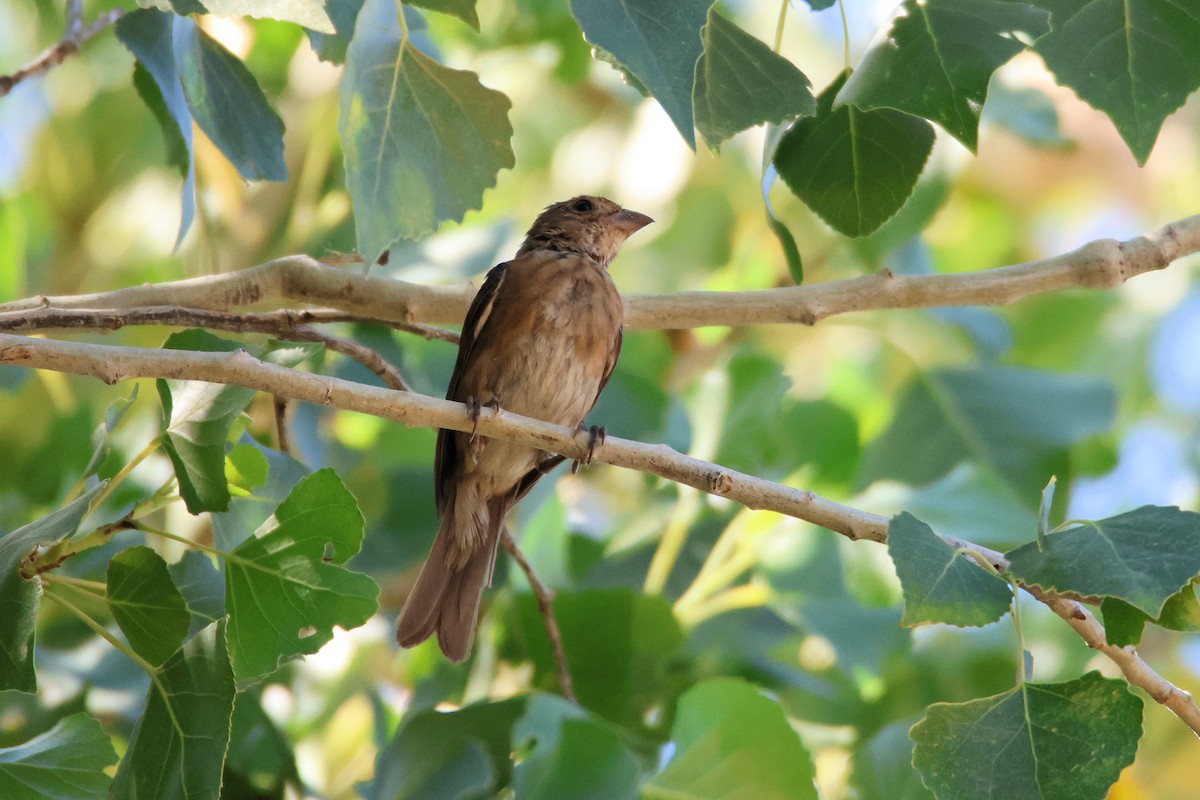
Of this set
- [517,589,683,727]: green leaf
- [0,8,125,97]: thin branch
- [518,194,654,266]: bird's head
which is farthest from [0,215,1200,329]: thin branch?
[518,194,654,266]: bird's head

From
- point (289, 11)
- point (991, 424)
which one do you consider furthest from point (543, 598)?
point (991, 424)

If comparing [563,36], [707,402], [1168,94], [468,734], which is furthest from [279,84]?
[1168,94]

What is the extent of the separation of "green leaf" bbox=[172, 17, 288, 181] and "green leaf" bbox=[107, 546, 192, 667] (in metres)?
0.89

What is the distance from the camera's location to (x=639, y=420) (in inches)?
191

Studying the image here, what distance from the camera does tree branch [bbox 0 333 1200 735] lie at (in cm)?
230

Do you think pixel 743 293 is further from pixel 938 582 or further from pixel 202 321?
pixel 202 321

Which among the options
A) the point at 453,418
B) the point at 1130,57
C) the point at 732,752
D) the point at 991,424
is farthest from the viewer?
the point at 991,424

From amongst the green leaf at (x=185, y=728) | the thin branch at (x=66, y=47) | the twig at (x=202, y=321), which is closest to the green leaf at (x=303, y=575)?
the green leaf at (x=185, y=728)

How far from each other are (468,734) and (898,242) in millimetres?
2388

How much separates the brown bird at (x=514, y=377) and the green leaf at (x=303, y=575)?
1.72 m

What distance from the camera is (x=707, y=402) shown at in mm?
4582

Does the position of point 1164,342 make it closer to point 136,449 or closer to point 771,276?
point 771,276

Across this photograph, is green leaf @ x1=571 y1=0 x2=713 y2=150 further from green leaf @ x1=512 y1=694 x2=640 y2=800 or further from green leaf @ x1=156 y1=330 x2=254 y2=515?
green leaf @ x1=512 y1=694 x2=640 y2=800

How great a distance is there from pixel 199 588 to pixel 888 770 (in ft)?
6.15
